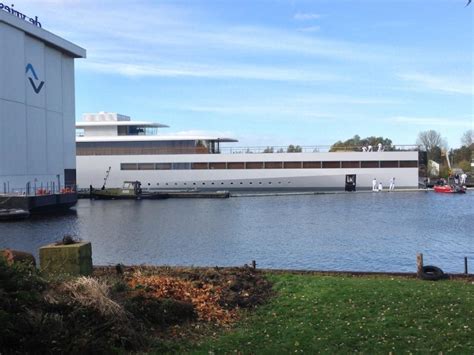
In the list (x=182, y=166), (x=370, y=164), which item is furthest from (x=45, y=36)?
(x=370, y=164)

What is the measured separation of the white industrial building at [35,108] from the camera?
138 feet

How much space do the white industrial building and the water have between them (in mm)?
5911

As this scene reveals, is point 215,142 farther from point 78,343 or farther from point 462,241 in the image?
point 78,343

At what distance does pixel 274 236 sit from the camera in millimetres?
26047

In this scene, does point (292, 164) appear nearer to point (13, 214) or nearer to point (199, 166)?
point (199, 166)

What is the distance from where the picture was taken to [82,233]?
29.1 meters

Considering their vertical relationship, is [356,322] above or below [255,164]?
below

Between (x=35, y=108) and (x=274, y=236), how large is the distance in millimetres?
28542

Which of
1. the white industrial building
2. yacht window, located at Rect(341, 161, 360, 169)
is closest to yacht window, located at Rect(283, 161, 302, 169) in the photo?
yacht window, located at Rect(341, 161, 360, 169)

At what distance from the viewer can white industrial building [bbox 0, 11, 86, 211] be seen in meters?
42.0

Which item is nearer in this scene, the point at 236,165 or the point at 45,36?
Answer: the point at 45,36

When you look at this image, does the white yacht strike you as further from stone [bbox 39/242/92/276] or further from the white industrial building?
stone [bbox 39/242/92/276]

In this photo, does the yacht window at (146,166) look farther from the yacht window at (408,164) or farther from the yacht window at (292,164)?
the yacht window at (408,164)

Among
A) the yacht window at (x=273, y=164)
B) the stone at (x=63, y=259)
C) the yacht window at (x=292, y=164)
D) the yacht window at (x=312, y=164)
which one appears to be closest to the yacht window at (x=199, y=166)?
the yacht window at (x=273, y=164)
